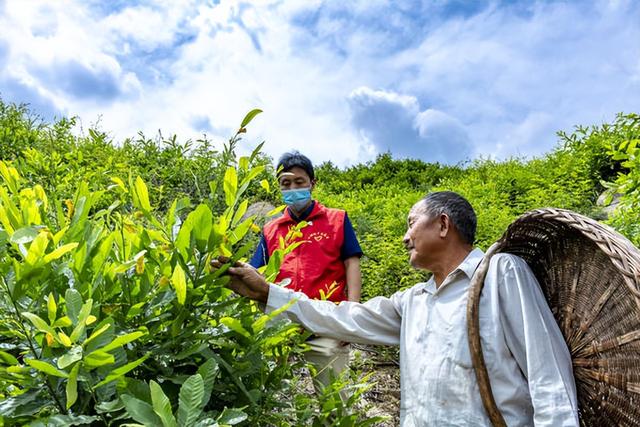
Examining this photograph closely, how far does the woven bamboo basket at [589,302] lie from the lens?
188 cm

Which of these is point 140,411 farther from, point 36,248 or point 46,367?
point 36,248

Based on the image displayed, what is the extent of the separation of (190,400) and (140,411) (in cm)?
10

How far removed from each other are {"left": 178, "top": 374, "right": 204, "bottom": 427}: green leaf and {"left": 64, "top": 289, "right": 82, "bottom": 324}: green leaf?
28 centimetres

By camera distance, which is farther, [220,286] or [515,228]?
[515,228]

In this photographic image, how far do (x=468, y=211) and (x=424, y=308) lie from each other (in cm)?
43

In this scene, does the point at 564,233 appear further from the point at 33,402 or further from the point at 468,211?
the point at 33,402

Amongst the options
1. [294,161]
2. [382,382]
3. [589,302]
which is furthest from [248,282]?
[382,382]

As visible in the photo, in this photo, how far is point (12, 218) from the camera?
1515mm

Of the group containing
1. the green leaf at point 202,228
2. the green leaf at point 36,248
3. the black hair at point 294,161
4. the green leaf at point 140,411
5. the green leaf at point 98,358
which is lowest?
the green leaf at point 140,411

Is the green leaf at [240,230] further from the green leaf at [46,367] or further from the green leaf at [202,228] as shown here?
the green leaf at [46,367]

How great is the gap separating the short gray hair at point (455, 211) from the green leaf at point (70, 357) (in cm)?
155

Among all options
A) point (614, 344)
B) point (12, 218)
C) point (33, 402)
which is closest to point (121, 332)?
point (33, 402)

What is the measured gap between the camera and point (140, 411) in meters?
1.21

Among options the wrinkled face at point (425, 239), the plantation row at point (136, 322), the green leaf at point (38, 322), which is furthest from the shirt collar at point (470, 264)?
the green leaf at point (38, 322)
